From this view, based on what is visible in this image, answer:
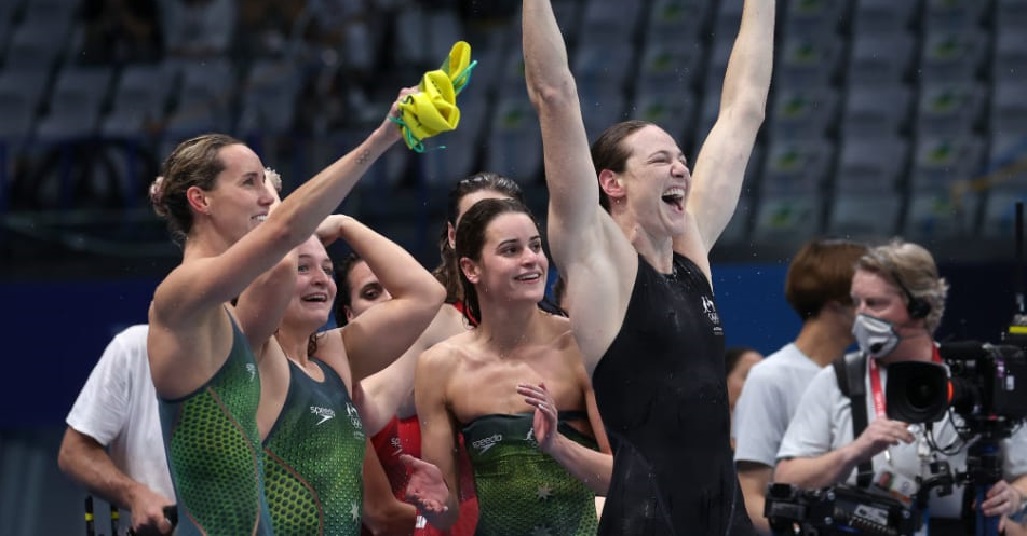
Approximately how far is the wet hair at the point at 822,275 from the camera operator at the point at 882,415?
0.38 meters

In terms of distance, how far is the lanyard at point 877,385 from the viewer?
15.4 ft

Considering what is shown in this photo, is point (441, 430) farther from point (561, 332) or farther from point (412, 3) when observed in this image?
point (412, 3)

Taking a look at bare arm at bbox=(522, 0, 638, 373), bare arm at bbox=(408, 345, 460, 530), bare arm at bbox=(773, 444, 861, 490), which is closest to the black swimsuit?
bare arm at bbox=(522, 0, 638, 373)

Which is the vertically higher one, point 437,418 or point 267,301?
point 267,301

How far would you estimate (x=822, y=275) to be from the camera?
5.33 m

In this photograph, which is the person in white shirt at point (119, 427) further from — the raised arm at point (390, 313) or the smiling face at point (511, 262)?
the smiling face at point (511, 262)

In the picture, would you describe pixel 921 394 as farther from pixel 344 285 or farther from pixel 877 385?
pixel 344 285

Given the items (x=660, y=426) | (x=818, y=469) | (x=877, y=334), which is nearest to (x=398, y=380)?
(x=660, y=426)

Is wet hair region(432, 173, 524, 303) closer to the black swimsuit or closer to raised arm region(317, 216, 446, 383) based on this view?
raised arm region(317, 216, 446, 383)

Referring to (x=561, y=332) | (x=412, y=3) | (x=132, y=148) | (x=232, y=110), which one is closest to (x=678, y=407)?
(x=561, y=332)

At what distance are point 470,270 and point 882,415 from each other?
133 centimetres

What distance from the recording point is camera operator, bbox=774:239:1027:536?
463 centimetres

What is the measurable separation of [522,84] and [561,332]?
6230 millimetres

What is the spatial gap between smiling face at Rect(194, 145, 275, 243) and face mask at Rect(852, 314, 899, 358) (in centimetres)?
189
